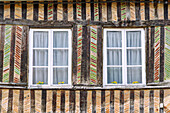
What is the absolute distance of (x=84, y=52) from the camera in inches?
271

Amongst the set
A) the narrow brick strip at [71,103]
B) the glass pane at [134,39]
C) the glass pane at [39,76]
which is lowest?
the narrow brick strip at [71,103]

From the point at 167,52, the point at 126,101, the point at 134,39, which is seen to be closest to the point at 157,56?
the point at 167,52

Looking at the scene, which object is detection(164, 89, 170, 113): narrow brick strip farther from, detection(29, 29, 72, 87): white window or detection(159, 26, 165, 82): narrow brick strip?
detection(29, 29, 72, 87): white window

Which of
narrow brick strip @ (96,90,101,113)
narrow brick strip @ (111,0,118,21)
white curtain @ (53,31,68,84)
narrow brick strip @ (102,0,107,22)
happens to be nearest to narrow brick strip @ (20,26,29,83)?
white curtain @ (53,31,68,84)

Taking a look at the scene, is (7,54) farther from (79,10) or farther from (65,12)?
(79,10)

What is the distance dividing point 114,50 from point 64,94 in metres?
1.61

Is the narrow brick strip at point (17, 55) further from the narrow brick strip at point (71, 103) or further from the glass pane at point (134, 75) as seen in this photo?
the glass pane at point (134, 75)

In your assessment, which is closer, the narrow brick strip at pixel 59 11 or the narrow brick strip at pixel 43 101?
the narrow brick strip at pixel 43 101

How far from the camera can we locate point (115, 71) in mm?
6961

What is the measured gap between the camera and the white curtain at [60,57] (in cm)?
694

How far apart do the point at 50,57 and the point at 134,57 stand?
204cm

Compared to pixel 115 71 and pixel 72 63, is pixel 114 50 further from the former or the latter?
pixel 72 63

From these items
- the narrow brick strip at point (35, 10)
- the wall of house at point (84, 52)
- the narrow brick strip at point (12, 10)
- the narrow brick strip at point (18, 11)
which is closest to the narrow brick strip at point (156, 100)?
the wall of house at point (84, 52)

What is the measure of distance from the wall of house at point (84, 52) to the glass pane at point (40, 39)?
192 millimetres
